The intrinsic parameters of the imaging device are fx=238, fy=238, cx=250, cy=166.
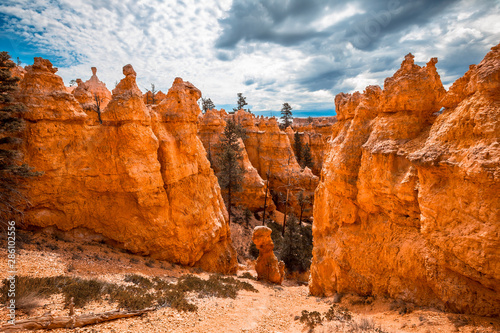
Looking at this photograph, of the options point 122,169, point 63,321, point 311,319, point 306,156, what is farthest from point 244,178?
point 63,321

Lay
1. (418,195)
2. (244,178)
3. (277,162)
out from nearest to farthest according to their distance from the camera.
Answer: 1. (418,195)
2. (244,178)
3. (277,162)

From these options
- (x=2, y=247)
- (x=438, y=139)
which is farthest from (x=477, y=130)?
(x=2, y=247)

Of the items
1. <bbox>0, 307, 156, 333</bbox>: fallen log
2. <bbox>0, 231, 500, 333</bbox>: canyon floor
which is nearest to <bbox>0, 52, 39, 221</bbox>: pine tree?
<bbox>0, 231, 500, 333</bbox>: canyon floor

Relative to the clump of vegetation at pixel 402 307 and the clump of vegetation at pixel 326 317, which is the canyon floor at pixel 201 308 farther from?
the clump of vegetation at pixel 326 317

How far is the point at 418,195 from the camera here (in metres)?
5.92

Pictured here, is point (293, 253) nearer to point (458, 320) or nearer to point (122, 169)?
point (122, 169)

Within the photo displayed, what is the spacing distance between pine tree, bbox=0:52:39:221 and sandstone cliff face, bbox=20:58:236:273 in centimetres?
48

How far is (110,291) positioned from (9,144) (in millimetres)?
6816

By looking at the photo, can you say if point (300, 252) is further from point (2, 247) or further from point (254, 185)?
point (2, 247)

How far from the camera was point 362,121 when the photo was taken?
29.0ft

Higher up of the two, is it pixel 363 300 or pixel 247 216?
pixel 363 300

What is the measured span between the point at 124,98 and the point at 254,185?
17809 millimetres

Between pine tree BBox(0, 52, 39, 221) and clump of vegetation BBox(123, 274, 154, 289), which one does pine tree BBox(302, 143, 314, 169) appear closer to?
clump of vegetation BBox(123, 274, 154, 289)

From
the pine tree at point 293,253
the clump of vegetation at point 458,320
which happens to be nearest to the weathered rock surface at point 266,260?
the pine tree at point 293,253
